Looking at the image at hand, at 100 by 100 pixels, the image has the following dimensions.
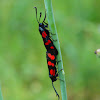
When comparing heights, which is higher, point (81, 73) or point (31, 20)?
point (31, 20)

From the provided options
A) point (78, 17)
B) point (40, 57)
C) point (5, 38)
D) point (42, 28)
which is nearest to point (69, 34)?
point (78, 17)

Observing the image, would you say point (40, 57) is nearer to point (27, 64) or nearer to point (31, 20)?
point (27, 64)

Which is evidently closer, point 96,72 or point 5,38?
point 96,72

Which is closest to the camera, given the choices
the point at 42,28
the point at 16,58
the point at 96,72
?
the point at 42,28

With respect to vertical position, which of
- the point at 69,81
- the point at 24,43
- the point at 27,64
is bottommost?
the point at 69,81

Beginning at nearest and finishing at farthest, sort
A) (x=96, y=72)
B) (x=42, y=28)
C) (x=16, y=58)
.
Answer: (x=42, y=28) → (x=96, y=72) → (x=16, y=58)

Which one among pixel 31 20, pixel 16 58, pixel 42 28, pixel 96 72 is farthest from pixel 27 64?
pixel 42 28
